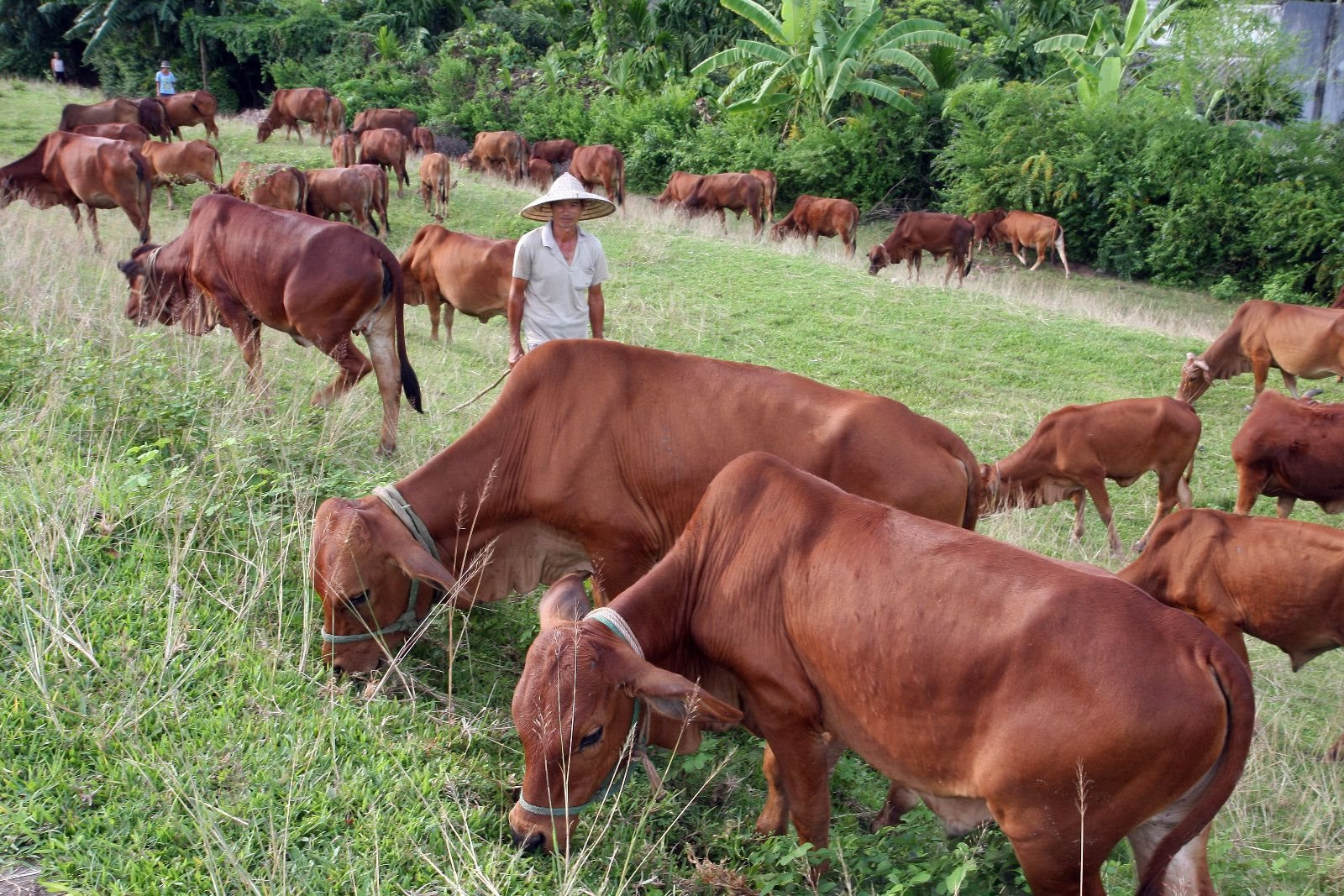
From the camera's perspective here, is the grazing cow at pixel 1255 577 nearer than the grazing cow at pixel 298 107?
Yes

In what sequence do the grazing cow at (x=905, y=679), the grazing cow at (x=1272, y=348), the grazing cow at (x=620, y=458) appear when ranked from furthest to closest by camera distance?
the grazing cow at (x=1272, y=348) < the grazing cow at (x=620, y=458) < the grazing cow at (x=905, y=679)

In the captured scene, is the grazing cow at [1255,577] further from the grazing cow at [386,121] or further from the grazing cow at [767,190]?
the grazing cow at [386,121]

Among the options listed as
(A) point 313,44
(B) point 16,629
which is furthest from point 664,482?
(A) point 313,44

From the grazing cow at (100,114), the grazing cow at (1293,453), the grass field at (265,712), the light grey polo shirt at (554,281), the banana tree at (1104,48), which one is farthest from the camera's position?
the banana tree at (1104,48)

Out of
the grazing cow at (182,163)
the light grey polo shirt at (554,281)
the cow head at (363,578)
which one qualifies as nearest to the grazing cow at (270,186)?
the grazing cow at (182,163)

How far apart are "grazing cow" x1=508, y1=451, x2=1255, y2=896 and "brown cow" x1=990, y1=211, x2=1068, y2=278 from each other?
74.8 ft

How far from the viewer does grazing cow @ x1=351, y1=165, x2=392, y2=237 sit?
18500 millimetres

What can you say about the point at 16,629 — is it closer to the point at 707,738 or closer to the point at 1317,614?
the point at 707,738

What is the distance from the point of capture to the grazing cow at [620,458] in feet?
17.9

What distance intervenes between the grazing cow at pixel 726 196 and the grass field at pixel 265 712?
18641 mm

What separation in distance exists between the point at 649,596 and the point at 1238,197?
25.6 metres

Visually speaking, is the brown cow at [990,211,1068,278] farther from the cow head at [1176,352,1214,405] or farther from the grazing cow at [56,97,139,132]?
the grazing cow at [56,97,139,132]

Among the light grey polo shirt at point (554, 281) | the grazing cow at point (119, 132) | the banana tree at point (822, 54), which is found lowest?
the grazing cow at point (119, 132)

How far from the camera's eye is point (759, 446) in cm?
548
